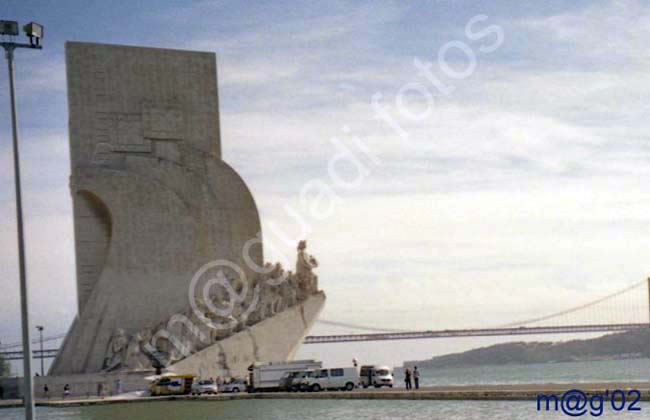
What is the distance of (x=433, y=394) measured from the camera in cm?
1728

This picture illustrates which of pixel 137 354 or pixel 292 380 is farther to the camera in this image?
pixel 137 354

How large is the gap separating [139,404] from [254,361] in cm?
543

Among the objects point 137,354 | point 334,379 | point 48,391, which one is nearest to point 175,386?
point 137,354

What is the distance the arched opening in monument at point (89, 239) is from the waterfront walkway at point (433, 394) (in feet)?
11.4

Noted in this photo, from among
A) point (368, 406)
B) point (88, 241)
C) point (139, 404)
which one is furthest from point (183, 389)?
point (368, 406)

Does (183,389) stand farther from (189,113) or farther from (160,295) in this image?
(189,113)

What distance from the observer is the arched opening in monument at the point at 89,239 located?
87.4 feet

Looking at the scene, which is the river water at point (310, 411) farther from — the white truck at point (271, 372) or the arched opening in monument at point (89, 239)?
the arched opening in monument at point (89, 239)

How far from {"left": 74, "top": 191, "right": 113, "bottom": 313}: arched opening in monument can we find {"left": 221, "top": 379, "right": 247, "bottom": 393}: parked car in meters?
4.42

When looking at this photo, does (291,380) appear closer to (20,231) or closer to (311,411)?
(311,411)

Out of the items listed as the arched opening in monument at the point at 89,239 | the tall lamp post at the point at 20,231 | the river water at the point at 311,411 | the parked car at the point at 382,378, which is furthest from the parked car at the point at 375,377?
the tall lamp post at the point at 20,231

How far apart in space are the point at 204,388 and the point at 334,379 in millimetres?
3222

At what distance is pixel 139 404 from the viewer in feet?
71.3

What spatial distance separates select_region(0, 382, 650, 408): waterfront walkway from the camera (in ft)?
50.4
